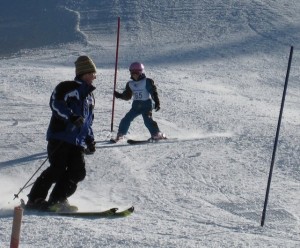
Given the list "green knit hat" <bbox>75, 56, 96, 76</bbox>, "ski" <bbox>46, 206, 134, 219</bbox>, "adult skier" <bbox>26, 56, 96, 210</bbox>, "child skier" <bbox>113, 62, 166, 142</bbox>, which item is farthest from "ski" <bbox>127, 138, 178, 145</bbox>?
"ski" <bbox>46, 206, 134, 219</bbox>

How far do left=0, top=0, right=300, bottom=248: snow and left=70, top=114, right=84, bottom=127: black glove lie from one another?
3.10 feet

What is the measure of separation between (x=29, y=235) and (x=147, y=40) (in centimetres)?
1661

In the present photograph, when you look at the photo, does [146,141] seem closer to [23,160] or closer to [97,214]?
[23,160]

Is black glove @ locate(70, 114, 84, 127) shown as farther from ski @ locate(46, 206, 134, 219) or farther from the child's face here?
the child's face

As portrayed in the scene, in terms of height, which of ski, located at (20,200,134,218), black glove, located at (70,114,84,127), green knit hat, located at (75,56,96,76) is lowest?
ski, located at (20,200,134,218)

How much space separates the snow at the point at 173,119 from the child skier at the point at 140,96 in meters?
0.33

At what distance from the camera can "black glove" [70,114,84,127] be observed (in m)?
7.45

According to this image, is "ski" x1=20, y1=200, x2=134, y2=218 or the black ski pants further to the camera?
the black ski pants

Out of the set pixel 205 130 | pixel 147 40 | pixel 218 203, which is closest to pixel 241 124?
pixel 205 130

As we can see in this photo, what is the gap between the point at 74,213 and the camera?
7.49m

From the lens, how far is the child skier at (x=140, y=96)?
450 inches

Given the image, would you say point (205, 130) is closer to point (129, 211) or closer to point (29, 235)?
point (129, 211)

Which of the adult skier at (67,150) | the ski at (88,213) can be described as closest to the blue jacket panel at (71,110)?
the adult skier at (67,150)

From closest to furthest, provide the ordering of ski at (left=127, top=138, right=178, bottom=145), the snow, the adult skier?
the snow, the adult skier, ski at (left=127, top=138, right=178, bottom=145)
